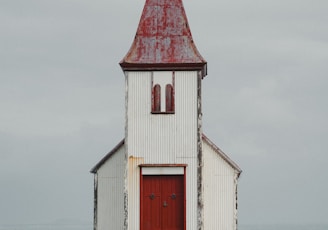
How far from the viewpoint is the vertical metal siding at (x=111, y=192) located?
51094mm

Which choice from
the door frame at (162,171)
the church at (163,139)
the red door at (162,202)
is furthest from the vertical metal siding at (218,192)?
the door frame at (162,171)

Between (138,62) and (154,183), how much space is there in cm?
611

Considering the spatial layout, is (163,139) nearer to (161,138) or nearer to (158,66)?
(161,138)

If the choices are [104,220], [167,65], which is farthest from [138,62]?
[104,220]

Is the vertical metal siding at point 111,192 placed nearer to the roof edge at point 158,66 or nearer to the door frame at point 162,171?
the door frame at point 162,171

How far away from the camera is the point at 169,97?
156 feet

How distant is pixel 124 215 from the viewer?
47.1m

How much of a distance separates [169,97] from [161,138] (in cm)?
210

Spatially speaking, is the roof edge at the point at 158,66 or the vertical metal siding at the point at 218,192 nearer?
the roof edge at the point at 158,66

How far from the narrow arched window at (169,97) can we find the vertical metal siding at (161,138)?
209 millimetres

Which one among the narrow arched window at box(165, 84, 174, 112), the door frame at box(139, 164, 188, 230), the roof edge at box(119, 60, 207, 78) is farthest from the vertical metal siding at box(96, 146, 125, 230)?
the roof edge at box(119, 60, 207, 78)

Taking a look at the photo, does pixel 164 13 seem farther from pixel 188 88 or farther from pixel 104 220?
pixel 104 220

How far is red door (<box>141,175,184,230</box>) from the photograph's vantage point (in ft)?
155

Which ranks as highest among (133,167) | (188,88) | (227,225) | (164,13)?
(164,13)
